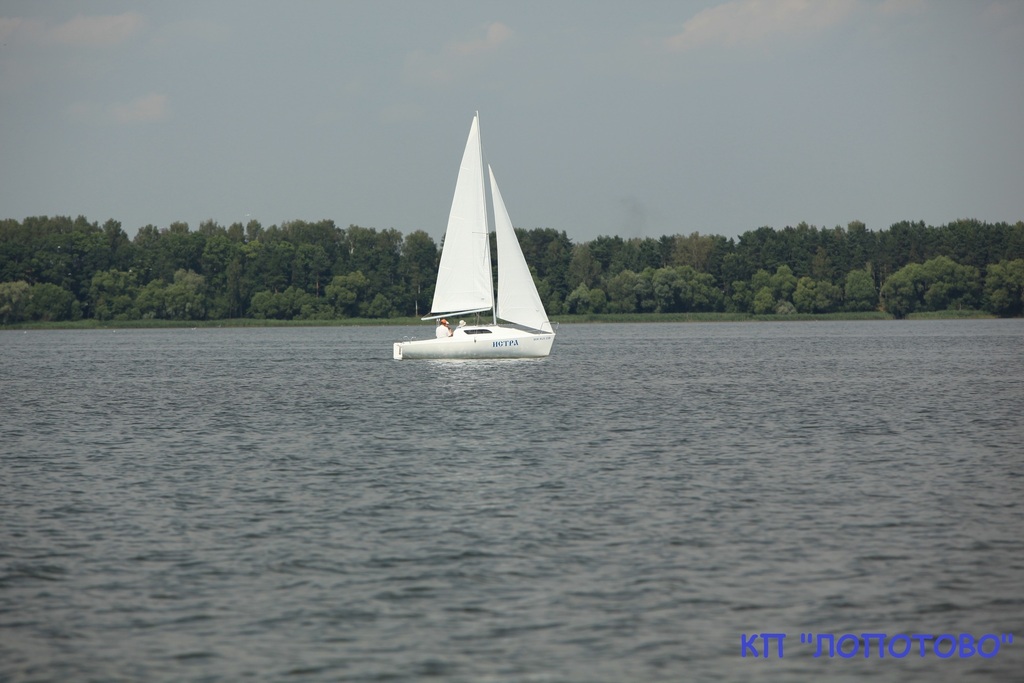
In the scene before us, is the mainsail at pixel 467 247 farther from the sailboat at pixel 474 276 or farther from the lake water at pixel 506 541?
the lake water at pixel 506 541

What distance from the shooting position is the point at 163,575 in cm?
1830

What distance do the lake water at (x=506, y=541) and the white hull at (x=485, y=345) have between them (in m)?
32.3

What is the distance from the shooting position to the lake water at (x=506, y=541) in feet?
46.7

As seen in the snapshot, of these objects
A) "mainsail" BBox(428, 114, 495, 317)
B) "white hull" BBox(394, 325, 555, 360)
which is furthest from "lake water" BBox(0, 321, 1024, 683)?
"mainsail" BBox(428, 114, 495, 317)

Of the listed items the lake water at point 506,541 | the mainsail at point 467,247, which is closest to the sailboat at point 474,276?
the mainsail at point 467,247

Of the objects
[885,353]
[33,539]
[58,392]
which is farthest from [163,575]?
[885,353]

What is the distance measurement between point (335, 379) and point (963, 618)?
193ft

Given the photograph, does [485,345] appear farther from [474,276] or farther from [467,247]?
[467,247]

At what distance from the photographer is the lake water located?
14234 mm

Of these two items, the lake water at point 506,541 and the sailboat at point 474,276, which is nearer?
the lake water at point 506,541

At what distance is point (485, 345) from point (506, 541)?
5944 cm

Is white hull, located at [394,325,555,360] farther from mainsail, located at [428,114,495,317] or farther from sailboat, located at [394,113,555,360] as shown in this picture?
mainsail, located at [428,114,495,317]

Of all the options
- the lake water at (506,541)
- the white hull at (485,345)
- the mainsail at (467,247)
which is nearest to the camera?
the lake water at (506,541)

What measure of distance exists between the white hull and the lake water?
106 ft
